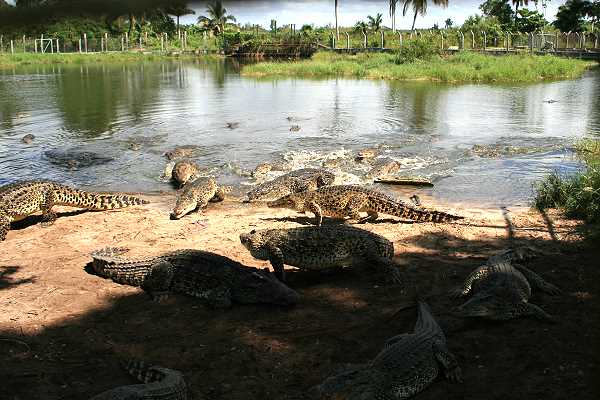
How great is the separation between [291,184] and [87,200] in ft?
11.2

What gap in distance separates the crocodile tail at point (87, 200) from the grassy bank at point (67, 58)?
139 ft

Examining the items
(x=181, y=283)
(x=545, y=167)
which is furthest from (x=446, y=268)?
(x=545, y=167)

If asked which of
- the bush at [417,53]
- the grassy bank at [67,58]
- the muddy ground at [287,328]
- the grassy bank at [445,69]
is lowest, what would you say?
the muddy ground at [287,328]

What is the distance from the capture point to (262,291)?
562 centimetres

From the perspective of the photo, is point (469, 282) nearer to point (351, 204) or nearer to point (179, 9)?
point (351, 204)

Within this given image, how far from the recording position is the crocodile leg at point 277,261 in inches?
249

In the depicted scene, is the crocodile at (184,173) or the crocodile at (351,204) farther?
the crocodile at (184,173)

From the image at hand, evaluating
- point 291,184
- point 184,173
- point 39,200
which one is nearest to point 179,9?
point 39,200

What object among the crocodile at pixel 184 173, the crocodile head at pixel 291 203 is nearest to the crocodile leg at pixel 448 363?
the crocodile head at pixel 291 203

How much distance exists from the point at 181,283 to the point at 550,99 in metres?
22.5

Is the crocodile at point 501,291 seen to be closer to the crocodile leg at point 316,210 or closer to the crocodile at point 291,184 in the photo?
the crocodile leg at point 316,210

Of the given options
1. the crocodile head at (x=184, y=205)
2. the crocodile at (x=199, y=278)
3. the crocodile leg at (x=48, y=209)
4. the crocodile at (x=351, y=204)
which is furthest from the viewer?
the crocodile head at (x=184, y=205)

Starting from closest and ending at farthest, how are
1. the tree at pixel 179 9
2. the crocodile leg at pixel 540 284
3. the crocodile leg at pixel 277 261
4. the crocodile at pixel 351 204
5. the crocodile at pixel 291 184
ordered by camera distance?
the tree at pixel 179 9, the crocodile leg at pixel 540 284, the crocodile leg at pixel 277 261, the crocodile at pixel 351 204, the crocodile at pixel 291 184

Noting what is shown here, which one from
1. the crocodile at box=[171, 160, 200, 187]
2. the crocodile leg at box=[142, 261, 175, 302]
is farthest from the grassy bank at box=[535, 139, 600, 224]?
the crocodile at box=[171, 160, 200, 187]
